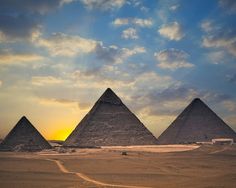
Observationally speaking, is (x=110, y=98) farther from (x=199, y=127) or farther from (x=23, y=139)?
(x=23, y=139)

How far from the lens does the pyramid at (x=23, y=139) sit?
135ft

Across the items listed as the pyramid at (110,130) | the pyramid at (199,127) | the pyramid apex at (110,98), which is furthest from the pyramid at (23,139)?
the pyramid at (199,127)

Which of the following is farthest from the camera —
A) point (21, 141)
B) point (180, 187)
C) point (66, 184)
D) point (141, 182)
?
point (21, 141)

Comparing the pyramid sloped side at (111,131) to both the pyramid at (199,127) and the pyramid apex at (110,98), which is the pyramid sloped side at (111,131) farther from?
the pyramid at (199,127)

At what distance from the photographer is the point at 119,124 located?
52.9m

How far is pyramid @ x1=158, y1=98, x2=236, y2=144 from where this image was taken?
2391 inches

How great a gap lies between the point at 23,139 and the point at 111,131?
48.0 feet

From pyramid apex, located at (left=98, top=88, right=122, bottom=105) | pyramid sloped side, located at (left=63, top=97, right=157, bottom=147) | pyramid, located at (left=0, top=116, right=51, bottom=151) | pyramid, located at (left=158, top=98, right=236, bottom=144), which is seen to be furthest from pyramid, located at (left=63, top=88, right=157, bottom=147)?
pyramid, located at (left=158, top=98, right=236, bottom=144)

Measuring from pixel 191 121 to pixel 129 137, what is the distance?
43.7 ft

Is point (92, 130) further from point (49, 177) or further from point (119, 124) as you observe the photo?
point (49, 177)

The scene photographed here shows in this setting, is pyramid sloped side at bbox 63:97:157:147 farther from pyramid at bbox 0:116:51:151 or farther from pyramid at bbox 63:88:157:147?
pyramid at bbox 0:116:51:151

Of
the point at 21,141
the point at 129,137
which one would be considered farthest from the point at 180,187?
the point at 129,137

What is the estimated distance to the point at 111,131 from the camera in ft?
173

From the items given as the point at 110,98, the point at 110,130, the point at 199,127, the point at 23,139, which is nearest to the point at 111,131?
the point at 110,130
